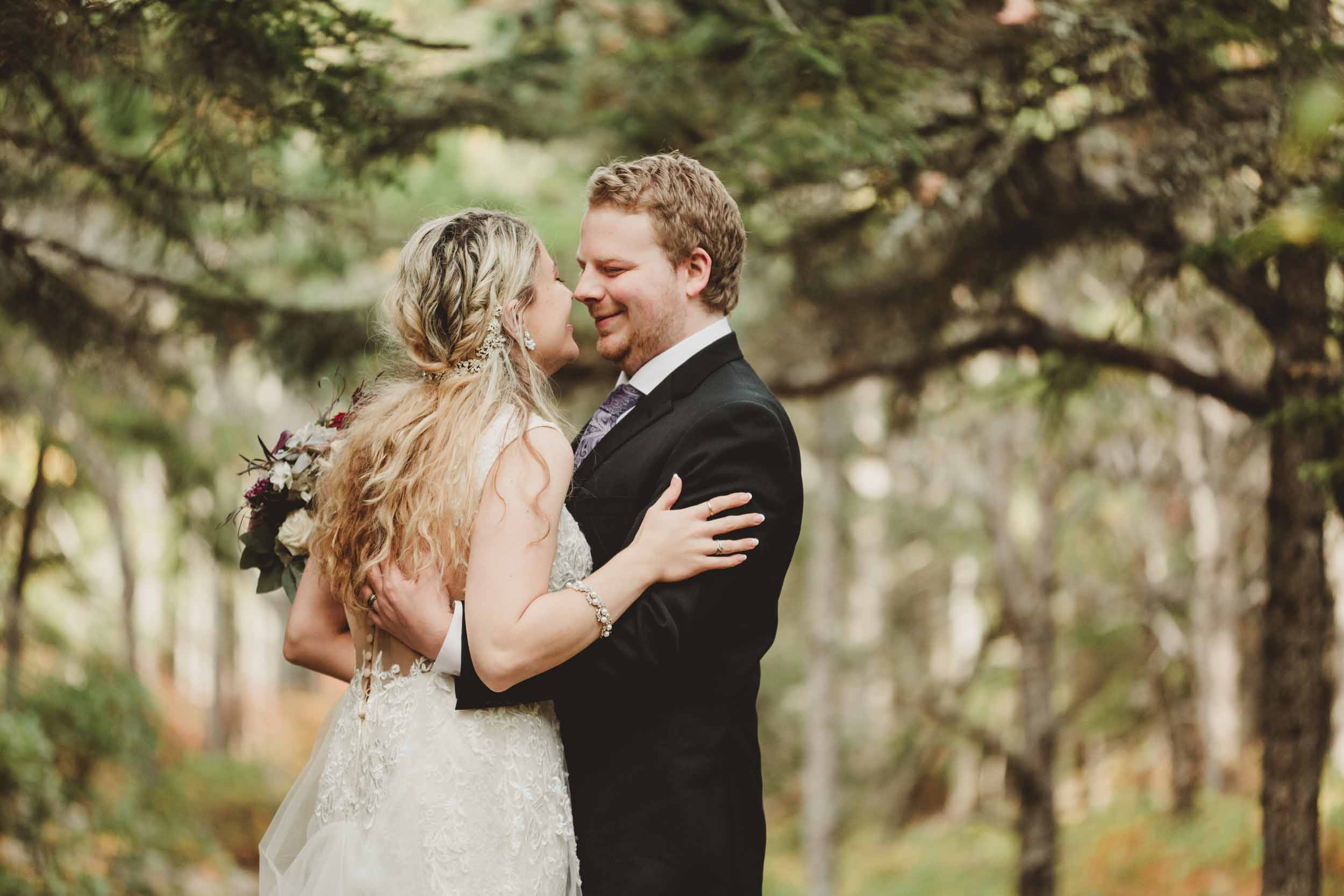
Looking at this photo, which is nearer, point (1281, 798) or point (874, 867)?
point (1281, 798)

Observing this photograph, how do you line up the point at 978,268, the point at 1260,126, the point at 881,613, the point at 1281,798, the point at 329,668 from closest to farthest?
the point at 329,668
the point at 1260,126
the point at 1281,798
the point at 978,268
the point at 881,613

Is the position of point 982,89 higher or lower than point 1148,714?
higher

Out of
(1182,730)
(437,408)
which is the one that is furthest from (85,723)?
(1182,730)

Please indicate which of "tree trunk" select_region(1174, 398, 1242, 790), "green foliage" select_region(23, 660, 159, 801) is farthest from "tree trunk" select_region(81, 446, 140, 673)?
"tree trunk" select_region(1174, 398, 1242, 790)

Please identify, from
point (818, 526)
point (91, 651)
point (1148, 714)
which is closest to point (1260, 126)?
point (818, 526)

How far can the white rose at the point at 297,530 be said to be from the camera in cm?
285

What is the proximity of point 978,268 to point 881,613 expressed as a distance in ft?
42.6

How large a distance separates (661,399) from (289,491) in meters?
0.96

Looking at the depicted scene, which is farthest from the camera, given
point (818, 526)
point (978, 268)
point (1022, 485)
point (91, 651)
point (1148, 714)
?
point (1022, 485)

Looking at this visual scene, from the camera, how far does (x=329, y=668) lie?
294 cm

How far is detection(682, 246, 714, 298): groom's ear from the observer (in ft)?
9.12

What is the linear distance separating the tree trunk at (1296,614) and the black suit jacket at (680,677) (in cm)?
281

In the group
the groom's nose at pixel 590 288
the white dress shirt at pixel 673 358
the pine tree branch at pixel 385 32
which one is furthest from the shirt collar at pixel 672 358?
the pine tree branch at pixel 385 32

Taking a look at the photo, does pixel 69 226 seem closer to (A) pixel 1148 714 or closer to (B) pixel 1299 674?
(B) pixel 1299 674
